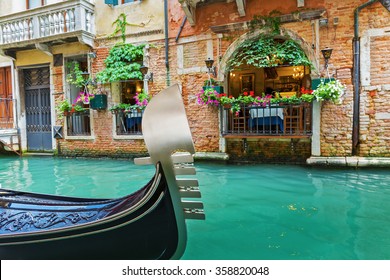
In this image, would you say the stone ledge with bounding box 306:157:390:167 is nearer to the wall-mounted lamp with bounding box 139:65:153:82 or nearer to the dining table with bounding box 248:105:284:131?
the dining table with bounding box 248:105:284:131

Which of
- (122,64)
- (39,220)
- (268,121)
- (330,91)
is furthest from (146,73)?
(39,220)

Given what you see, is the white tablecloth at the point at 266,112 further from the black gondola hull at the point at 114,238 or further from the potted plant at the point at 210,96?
the black gondola hull at the point at 114,238

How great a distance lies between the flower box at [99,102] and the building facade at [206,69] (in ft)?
0.46

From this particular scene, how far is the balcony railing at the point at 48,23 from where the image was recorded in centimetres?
699

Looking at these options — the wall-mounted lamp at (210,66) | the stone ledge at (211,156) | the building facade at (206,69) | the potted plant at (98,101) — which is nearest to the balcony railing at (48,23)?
the building facade at (206,69)

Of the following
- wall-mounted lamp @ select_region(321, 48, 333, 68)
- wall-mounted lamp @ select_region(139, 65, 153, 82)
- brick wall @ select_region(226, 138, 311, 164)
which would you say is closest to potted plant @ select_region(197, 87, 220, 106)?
brick wall @ select_region(226, 138, 311, 164)

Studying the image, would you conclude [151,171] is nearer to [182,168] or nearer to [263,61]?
[263,61]

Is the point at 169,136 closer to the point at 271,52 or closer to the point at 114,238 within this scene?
the point at 114,238

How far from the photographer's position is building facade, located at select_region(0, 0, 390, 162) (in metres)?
5.36

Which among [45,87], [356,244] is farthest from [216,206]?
[45,87]

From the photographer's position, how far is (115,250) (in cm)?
180

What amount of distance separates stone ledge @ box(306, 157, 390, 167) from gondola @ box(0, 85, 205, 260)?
4.36 m

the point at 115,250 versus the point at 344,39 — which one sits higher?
the point at 344,39

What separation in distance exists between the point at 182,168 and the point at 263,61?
4.41 metres
